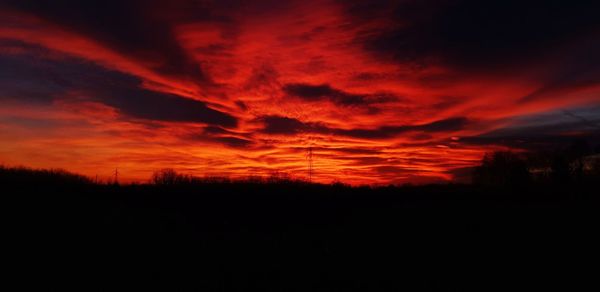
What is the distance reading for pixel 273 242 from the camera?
45.3 ft

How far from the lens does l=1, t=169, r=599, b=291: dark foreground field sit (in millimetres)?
10219

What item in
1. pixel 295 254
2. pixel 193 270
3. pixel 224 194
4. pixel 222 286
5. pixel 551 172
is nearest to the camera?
pixel 222 286

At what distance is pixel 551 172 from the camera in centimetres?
4519

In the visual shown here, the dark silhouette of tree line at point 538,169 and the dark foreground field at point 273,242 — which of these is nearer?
the dark foreground field at point 273,242

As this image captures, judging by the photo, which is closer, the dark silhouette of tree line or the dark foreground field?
the dark foreground field

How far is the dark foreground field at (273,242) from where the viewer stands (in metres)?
10.2

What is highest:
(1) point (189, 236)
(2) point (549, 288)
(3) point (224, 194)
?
(3) point (224, 194)

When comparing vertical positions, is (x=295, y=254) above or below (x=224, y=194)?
below

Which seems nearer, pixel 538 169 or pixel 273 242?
pixel 273 242

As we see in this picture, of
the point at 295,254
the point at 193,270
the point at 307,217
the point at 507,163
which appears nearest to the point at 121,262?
the point at 193,270

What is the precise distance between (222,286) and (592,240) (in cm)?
1364

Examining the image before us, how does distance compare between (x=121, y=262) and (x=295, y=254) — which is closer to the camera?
(x=121, y=262)

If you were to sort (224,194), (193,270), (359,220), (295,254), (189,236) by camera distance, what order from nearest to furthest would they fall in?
(193,270)
(295,254)
(189,236)
(359,220)
(224,194)

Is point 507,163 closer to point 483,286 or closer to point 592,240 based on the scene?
point 592,240
